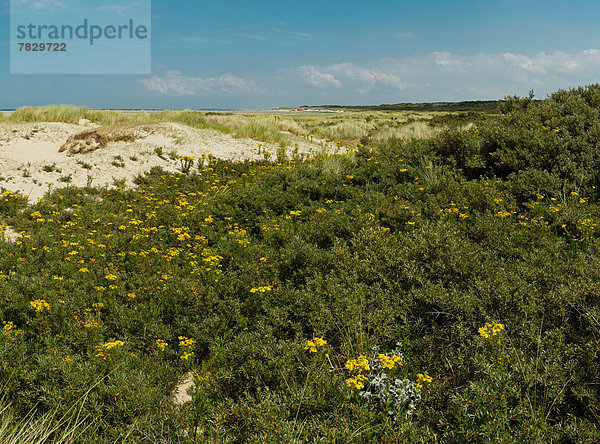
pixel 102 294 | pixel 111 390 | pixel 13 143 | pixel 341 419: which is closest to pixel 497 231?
pixel 341 419

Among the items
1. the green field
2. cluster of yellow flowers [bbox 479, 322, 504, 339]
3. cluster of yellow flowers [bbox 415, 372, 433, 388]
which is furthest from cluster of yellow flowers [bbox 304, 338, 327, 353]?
cluster of yellow flowers [bbox 479, 322, 504, 339]

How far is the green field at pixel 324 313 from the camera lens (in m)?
2.67

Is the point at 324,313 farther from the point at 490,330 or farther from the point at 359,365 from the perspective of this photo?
the point at 490,330

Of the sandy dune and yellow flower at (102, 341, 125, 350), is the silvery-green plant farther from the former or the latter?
the sandy dune

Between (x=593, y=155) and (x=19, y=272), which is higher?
(x=593, y=155)

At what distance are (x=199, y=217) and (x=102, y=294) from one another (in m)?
2.92

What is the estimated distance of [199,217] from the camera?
730 cm

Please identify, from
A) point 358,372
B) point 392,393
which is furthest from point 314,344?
point 392,393

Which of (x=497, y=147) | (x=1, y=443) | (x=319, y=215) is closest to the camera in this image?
(x=1, y=443)

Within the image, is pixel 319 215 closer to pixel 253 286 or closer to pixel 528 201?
pixel 253 286

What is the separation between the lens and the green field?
2.67 m

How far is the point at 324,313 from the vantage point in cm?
375

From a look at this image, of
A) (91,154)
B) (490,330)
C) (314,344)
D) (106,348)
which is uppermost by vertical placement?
(91,154)

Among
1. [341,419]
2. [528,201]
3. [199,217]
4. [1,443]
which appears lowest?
[1,443]
